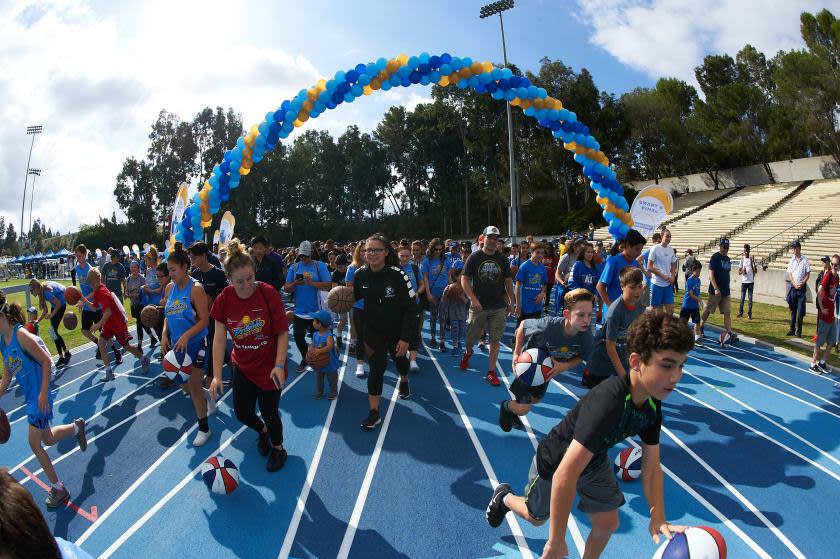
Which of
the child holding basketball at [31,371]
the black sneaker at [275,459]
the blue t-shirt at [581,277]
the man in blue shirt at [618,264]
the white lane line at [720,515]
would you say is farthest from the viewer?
the blue t-shirt at [581,277]

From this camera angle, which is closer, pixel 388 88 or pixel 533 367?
pixel 533 367

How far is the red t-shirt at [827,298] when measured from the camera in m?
7.20

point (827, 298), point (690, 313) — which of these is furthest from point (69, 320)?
point (827, 298)

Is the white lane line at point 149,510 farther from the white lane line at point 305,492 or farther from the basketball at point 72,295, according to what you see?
the basketball at point 72,295

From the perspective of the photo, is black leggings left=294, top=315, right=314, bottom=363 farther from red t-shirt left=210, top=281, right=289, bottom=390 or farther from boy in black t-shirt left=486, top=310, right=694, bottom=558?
boy in black t-shirt left=486, top=310, right=694, bottom=558

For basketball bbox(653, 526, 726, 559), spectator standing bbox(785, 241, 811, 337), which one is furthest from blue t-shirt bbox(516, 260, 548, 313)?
spectator standing bbox(785, 241, 811, 337)

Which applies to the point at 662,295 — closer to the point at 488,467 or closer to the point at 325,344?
the point at 488,467

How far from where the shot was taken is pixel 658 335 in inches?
82.4

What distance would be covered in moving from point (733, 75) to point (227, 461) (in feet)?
179

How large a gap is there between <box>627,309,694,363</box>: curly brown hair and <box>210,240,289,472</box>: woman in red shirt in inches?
115

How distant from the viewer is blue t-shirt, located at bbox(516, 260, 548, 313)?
7.62 m

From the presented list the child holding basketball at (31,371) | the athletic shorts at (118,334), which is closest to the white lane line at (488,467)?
the child holding basketball at (31,371)

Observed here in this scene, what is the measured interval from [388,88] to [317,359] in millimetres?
6105

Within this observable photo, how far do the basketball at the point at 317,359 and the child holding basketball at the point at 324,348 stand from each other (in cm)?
3
